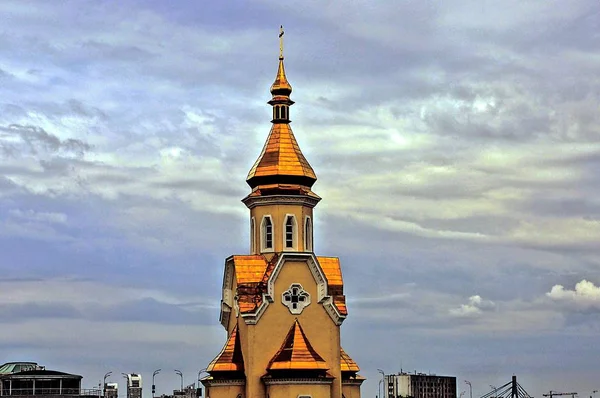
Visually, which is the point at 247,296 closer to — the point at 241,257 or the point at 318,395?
the point at 241,257

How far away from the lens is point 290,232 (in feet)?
242

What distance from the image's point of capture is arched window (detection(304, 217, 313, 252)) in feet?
244

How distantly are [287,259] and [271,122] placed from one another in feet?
33.6

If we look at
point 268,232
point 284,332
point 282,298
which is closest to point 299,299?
point 282,298

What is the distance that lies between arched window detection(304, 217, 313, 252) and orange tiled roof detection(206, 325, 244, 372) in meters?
7.17

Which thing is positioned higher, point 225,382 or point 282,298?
point 282,298

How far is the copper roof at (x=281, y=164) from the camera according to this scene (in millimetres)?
74500

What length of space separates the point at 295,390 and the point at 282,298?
6.06m

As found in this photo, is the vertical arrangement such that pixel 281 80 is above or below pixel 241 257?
above

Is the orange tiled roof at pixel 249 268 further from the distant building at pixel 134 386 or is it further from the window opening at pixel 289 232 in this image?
the distant building at pixel 134 386

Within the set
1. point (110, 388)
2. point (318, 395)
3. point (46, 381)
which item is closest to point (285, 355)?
point (318, 395)

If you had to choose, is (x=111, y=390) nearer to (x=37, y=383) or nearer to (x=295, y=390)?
(x=37, y=383)

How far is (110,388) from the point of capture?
11231 centimetres

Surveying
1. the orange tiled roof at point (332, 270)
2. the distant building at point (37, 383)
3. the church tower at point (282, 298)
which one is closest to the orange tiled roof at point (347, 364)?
the church tower at point (282, 298)
